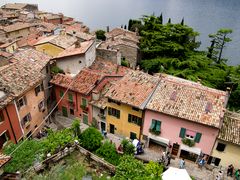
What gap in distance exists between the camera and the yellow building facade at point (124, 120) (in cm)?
2670

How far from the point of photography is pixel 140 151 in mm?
26609

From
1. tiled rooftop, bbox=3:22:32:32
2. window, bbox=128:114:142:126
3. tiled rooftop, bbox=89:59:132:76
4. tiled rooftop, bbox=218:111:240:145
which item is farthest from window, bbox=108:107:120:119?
tiled rooftop, bbox=3:22:32:32

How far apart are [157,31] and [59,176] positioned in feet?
134

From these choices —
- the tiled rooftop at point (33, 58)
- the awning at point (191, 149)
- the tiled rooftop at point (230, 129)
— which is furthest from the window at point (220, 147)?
the tiled rooftop at point (33, 58)

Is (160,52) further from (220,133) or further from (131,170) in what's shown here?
(131,170)

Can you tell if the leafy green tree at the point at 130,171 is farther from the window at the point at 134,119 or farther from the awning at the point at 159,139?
the window at the point at 134,119

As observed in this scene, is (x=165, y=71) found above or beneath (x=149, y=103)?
beneath

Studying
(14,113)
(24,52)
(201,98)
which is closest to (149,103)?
(201,98)

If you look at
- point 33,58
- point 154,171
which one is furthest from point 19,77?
point 154,171

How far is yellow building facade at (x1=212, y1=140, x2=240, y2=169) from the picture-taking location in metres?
23.3

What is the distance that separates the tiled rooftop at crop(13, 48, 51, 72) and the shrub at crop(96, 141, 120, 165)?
1278 cm

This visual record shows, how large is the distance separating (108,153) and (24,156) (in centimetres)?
913

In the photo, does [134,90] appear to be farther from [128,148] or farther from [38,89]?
[38,89]

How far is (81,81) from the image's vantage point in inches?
1196
